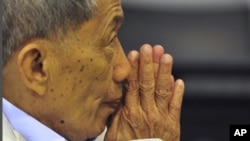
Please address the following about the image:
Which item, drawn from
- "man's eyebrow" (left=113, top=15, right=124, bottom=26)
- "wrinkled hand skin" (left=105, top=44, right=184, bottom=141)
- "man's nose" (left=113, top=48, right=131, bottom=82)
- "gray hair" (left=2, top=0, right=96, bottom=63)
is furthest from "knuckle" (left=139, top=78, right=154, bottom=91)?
"gray hair" (left=2, top=0, right=96, bottom=63)

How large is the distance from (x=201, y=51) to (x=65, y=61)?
0.75 m

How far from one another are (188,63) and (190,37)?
0.47 ft

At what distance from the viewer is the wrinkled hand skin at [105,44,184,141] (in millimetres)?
2635

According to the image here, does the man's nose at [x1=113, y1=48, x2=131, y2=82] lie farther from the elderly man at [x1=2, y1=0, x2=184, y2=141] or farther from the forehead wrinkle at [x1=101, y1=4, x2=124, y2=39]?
the forehead wrinkle at [x1=101, y1=4, x2=124, y2=39]

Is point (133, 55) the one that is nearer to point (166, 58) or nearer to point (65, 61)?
point (166, 58)

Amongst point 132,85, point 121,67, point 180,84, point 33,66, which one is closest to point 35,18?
point 33,66

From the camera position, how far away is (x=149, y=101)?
104 inches

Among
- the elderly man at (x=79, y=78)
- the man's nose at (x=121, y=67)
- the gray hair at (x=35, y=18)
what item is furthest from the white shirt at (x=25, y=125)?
the man's nose at (x=121, y=67)

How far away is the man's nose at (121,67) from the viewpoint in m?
2.63

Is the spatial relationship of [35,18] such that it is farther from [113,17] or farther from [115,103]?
[115,103]

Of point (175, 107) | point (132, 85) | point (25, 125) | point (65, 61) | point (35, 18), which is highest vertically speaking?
point (35, 18)

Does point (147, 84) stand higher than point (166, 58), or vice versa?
point (166, 58)

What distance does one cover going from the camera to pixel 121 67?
2.64 meters

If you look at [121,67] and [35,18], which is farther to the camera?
[121,67]
